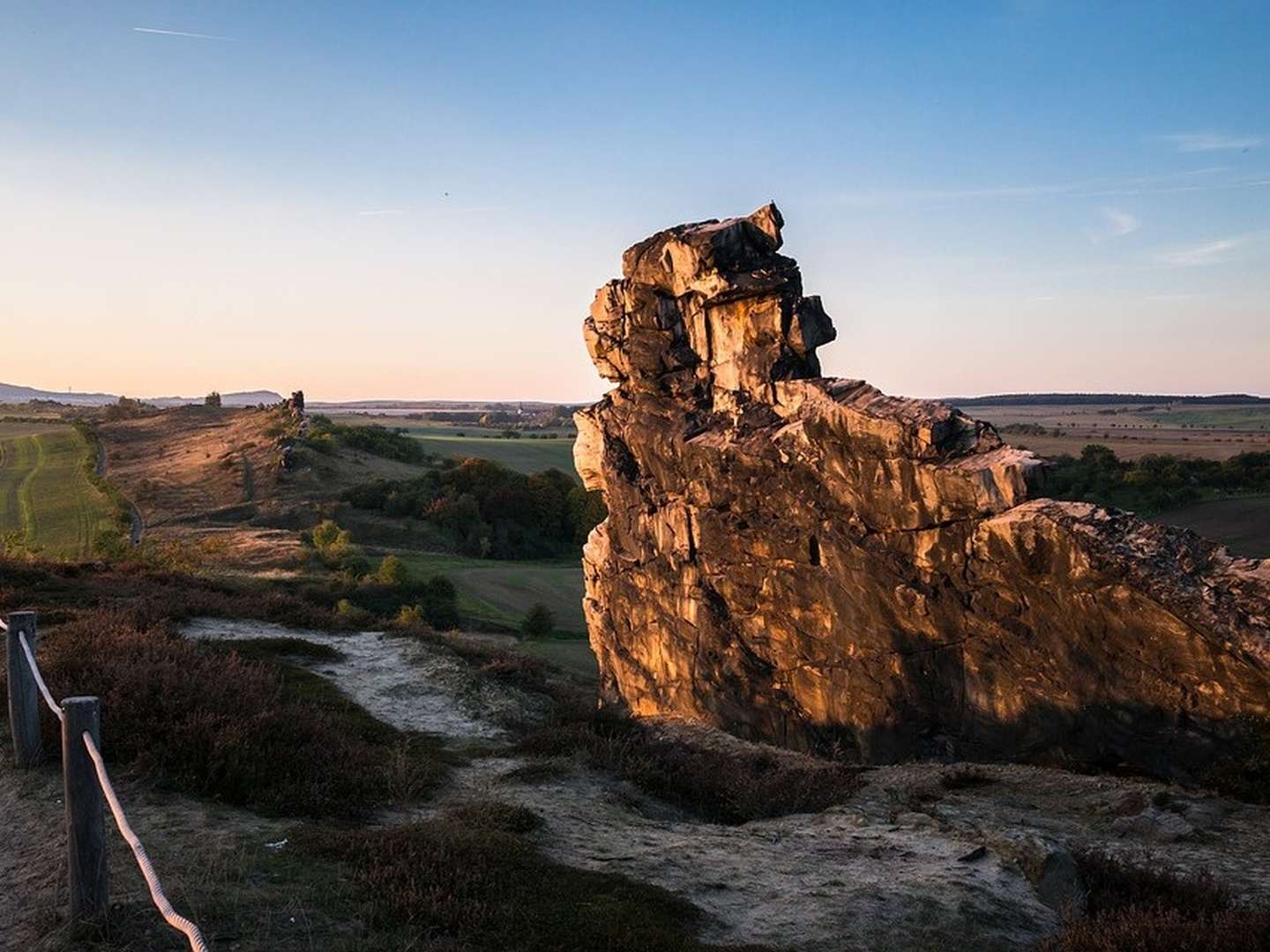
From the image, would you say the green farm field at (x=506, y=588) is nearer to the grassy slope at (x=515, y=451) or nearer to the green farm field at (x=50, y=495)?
the green farm field at (x=50, y=495)

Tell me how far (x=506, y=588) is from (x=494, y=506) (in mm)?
19960

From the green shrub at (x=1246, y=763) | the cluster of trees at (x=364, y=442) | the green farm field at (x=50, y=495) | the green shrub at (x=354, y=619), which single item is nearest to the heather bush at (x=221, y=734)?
the green shrub at (x=354, y=619)

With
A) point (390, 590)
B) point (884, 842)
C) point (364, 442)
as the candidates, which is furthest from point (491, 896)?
point (364, 442)

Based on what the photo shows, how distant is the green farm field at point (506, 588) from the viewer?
165 ft

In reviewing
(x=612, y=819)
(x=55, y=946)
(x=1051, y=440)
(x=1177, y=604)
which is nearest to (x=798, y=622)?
(x=1177, y=604)

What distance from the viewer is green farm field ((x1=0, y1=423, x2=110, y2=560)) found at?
55969 millimetres

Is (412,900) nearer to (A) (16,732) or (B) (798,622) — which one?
(A) (16,732)

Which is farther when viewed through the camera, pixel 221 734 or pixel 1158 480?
pixel 1158 480

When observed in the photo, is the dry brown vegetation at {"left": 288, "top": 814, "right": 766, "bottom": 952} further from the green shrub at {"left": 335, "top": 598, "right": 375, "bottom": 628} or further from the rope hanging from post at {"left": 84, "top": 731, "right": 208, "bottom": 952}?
the green shrub at {"left": 335, "top": 598, "right": 375, "bottom": 628}

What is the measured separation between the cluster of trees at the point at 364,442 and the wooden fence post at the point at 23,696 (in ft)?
244

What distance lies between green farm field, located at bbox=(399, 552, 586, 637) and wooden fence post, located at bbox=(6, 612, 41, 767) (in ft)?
120

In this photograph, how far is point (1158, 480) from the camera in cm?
6706

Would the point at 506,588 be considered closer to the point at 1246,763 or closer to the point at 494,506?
the point at 494,506

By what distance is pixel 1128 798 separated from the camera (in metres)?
15.1
